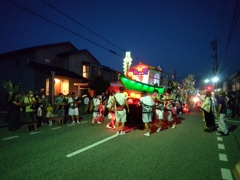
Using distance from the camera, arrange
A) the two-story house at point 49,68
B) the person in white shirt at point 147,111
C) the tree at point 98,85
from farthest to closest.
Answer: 1. the tree at point 98,85
2. the two-story house at point 49,68
3. the person in white shirt at point 147,111

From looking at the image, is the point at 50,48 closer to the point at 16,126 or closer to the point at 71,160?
the point at 16,126

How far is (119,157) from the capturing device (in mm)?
6145

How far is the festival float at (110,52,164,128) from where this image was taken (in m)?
11.4

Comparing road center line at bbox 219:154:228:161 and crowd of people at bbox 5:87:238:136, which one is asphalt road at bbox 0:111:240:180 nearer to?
road center line at bbox 219:154:228:161

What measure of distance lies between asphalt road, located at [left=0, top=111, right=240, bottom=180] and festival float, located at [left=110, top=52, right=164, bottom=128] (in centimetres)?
242

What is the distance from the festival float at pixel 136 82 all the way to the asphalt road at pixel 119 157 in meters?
2.42

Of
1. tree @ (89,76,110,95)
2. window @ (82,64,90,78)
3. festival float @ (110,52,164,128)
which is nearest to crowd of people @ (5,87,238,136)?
festival float @ (110,52,164,128)

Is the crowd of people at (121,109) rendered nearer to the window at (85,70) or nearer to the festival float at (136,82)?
the festival float at (136,82)

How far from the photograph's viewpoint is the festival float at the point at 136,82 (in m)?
11.4

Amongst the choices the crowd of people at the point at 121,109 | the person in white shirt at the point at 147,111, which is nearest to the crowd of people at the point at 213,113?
the crowd of people at the point at 121,109

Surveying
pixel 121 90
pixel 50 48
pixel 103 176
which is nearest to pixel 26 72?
pixel 50 48

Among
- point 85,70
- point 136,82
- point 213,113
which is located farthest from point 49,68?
point 213,113

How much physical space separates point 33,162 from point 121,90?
17.1ft

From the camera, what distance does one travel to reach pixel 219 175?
4926mm
